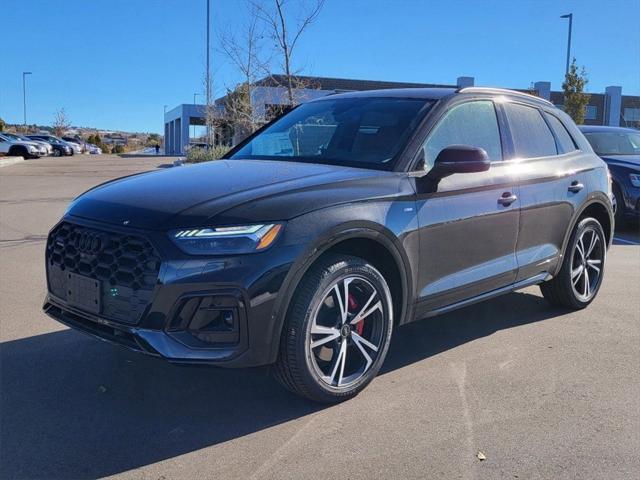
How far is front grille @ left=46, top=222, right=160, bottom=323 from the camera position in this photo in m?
3.13

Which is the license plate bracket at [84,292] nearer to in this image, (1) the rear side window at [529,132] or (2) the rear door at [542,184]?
(2) the rear door at [542,184]

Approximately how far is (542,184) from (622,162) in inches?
260

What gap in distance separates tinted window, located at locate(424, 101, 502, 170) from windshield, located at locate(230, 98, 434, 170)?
164 millimetres

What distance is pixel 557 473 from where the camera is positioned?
9.78 feet

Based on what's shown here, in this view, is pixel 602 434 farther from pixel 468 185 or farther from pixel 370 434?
pixel 468 185

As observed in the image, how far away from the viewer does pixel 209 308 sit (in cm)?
309

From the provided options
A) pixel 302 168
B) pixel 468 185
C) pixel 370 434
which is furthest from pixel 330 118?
pixel 370 434

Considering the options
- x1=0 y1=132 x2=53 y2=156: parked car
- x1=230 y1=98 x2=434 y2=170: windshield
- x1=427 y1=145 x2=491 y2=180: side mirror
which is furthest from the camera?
x1=0 y1=132 x2=53 y2=156: parked car

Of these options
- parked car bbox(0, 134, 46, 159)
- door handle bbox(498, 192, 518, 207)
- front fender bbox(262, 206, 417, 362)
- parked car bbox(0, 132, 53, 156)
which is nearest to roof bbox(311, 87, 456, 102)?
door handle bbox(498, 192, 518, 207)

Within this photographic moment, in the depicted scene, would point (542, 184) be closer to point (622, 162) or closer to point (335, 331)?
point (335, 331)

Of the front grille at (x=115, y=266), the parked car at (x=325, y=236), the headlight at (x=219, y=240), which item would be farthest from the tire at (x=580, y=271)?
Answer: the front grille at (x=115, y=266)

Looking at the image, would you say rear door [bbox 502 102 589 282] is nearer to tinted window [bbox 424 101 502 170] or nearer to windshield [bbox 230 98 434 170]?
tinted window [bbox 424 101 502 170]

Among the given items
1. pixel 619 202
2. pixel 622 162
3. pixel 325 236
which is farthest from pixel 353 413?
pixel 622 162

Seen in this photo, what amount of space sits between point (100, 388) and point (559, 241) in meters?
3.66
